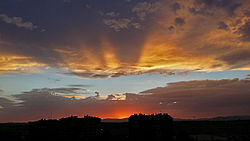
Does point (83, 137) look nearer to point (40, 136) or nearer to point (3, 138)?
point (40, 136)

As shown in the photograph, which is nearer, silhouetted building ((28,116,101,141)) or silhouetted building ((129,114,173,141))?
silhouetted building ((129,114,173,141))

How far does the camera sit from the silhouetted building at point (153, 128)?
37781 millimetres

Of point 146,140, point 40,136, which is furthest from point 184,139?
point 40,136

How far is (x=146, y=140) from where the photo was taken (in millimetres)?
38156

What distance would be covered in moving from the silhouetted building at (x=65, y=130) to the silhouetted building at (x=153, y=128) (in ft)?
26.1

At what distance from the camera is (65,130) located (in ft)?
136

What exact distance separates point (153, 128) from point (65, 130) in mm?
16712

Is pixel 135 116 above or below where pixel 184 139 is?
above

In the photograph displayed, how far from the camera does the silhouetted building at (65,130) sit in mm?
41031

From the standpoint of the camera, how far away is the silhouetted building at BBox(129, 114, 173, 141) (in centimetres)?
3778

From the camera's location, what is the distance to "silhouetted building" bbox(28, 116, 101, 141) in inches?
1615

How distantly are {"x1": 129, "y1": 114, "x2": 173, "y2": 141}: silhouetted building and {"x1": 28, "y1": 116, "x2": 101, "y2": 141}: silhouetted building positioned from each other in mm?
7947

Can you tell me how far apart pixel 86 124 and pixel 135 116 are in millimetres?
9581

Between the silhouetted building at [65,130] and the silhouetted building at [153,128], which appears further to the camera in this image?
the silhouetted building at [65,130]
